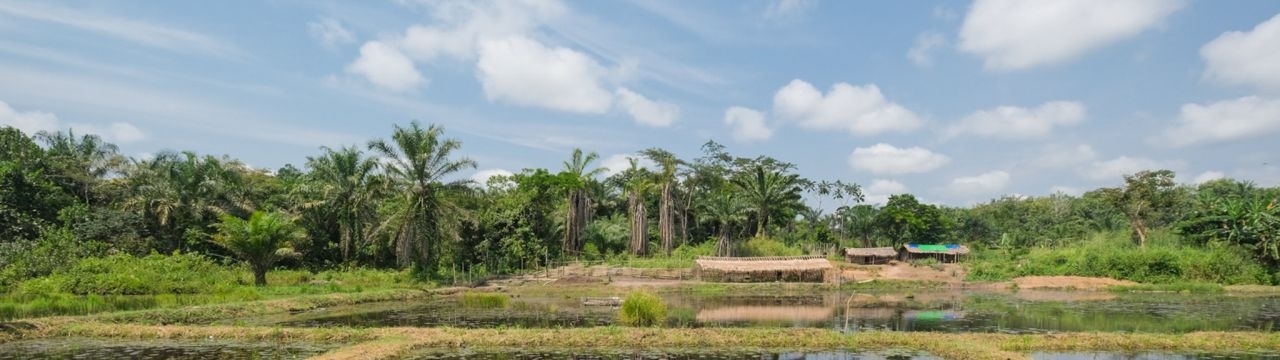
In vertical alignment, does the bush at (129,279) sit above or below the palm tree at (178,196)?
below

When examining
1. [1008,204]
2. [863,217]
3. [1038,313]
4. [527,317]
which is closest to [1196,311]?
[1038,313]

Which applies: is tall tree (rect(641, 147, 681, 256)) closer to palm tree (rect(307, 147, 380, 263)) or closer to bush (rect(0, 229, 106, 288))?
palm tree (rect(307, 147, 380, 263))

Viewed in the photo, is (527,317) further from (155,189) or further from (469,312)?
(155,189)

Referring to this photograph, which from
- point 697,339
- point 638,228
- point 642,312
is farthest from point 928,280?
point 697,339

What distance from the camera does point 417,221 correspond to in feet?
112

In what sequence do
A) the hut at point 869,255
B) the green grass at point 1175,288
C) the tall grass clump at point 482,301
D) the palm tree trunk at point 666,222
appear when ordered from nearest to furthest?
the tall grass clump at point 482,301 < the green grass at point 1175,288 < the palm tree trunk at point 666,222 < the hut at point 869,255

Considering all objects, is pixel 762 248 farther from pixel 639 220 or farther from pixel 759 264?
pixel 639 220

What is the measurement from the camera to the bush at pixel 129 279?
77.8ft

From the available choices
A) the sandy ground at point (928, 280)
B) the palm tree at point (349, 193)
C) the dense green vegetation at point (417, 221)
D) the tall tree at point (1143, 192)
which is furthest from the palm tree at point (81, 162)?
the tall tree at point (1143, 192)

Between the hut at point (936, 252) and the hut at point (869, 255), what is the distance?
3.40 metres

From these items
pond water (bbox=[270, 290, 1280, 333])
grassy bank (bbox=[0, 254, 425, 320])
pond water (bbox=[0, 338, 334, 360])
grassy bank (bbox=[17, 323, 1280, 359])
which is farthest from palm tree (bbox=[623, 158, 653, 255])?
pond water (bbox=[0, 338, 334, 360])

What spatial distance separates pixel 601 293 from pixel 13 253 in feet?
72.9

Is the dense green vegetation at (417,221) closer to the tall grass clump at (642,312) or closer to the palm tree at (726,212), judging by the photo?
the palm tree at (726,212)

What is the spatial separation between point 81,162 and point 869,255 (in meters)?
52.9
